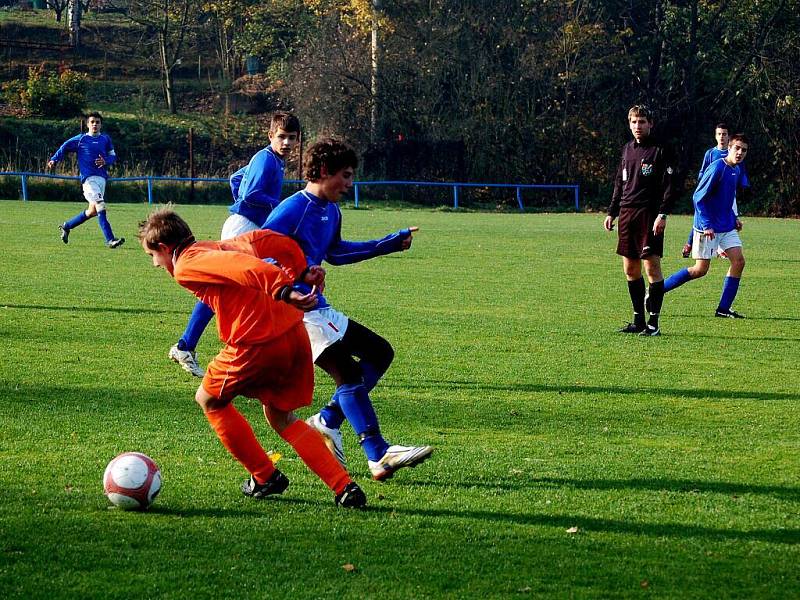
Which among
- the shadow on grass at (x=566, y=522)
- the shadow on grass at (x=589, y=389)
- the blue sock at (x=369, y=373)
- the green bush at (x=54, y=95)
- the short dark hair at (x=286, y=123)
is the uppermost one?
the green bush at (x=54, y=95)

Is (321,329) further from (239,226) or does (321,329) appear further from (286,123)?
(239,226)

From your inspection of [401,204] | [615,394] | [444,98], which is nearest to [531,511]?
[615,394]

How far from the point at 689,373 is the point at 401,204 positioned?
26326 millimetres

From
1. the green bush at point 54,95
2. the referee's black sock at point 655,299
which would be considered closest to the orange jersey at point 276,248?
the referee's black sock at point 655,299

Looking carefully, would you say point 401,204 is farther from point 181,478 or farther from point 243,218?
point 181,478

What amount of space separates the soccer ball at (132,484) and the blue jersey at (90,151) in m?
14.7

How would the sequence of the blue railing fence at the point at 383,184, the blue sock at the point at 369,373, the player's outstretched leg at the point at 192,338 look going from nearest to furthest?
the blue sock at the point at 369,373, the player's outstretched leg at the point at 192,338, the blue railing fence at the point at 383,184

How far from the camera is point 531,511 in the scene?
16.0 feet

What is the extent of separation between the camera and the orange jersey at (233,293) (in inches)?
174

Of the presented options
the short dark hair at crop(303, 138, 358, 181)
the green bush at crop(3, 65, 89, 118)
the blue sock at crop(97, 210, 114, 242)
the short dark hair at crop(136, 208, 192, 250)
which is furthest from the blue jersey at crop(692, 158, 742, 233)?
the green bush at crop(3, 65, 89, 118)

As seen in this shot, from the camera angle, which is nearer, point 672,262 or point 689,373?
point 689,373

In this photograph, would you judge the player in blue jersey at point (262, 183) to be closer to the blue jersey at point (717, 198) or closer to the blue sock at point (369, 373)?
the blue sock at point (369, 373)

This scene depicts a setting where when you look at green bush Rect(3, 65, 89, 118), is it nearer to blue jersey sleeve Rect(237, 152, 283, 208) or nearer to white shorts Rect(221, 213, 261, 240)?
white shorts Rect(221, 213, 261, 240)

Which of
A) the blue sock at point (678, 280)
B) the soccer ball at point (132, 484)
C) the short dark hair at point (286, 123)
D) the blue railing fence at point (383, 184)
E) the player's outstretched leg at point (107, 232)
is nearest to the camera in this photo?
the soccer ball at point (132, 484)
